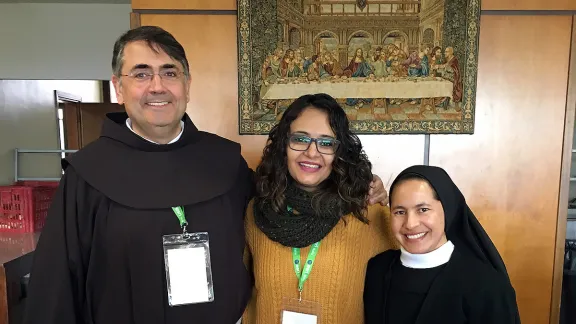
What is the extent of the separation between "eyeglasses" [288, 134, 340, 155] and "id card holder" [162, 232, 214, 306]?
51 centimetres

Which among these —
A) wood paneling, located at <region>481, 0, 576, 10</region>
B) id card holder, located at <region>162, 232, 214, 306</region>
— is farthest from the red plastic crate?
wood paneling, located at <region>481, 0, 576, 10</region>

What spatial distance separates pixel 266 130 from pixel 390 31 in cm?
105

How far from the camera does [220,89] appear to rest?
2.47 m

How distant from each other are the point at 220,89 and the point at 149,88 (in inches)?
47.8

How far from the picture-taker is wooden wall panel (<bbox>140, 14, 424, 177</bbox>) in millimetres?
2422

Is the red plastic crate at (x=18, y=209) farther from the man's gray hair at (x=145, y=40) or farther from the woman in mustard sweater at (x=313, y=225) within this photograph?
the woman in mustard sweater at (x=313, y=225)

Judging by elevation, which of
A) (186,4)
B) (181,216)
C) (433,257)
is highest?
(186,4)

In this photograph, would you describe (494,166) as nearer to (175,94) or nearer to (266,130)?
(266,130)

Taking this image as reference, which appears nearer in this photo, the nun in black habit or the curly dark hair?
the nun in black habit

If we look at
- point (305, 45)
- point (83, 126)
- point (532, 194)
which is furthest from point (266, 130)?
point (83, 126)

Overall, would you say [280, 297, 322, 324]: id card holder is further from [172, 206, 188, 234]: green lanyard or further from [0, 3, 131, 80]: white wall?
[0, 3, 131, 80]: white wall

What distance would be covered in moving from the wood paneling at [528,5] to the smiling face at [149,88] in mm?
2159

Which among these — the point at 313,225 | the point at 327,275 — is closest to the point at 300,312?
the point at 327,275

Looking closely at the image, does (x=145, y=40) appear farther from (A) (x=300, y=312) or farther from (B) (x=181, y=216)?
(A) (x=300, y=312)
